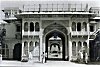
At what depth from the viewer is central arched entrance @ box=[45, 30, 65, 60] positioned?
116 feet

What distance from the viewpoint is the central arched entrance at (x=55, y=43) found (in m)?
35.4

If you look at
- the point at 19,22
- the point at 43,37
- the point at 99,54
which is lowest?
the point at 99,54

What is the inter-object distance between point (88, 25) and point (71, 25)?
211 centimetres

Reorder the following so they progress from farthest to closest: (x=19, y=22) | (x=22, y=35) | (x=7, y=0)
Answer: (x=19, y=22) < (x=22, y=35) < (x=7, y=0)

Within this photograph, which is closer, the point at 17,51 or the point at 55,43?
the point at 17,51

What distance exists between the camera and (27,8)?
31.7 meters

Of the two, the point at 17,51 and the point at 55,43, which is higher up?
the point at 55,43

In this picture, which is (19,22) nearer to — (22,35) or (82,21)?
(22,35)

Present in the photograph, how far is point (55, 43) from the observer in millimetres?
56094

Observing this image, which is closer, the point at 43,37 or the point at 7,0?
the point at 7,0

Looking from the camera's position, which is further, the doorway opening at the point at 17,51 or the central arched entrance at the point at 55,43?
the central arched entrance at the point at 55,43

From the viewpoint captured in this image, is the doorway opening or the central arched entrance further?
the central arched entrance

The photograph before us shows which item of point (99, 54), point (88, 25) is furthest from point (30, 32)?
point (99, 54)

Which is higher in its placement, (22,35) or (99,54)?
(22,35)
